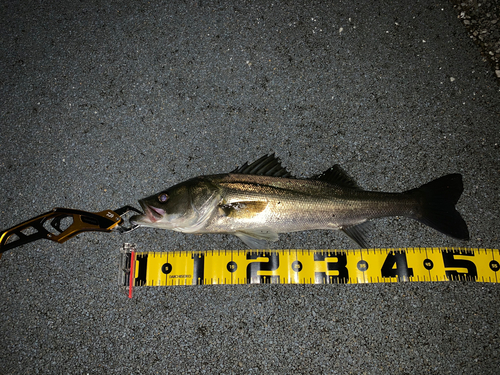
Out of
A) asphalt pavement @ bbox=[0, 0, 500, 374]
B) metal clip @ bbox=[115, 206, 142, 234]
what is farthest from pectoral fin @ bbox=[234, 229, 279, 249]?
Result: metal clip @ bbox=[115, 206, 142, 234]

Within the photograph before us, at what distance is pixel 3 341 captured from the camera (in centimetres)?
286

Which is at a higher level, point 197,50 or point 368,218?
point 197,50

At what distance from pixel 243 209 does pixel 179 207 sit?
61cm

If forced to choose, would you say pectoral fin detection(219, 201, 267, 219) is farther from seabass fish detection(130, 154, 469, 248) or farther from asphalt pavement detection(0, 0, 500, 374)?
asphalt pavement detection(0, 0, 500, 374)

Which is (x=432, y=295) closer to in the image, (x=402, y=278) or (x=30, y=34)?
(x=402, y=278)

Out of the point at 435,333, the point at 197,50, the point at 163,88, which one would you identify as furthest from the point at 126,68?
the point at 435,333

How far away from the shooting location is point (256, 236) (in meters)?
2.72

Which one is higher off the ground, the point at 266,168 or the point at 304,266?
the point at 266,168

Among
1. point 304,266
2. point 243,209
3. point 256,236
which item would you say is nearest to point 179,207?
point 243,209

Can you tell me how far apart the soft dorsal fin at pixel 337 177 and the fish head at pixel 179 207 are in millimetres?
1181

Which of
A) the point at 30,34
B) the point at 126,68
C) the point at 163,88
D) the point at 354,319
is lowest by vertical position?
the point at 354,319

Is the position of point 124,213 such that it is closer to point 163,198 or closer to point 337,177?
point 163,198

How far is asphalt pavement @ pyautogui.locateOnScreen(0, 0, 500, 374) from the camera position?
2.82m

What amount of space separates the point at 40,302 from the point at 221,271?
6.50ft
